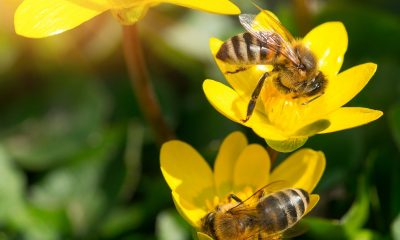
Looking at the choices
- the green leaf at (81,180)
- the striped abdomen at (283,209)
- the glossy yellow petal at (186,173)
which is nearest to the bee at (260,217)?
the striped abdomen at (283,209)

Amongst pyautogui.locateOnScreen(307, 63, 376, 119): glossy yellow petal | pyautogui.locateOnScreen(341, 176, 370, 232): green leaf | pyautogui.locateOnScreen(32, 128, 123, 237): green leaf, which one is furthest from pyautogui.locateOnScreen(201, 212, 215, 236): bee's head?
pyautogui.locateOnScreen(32, 128, 123, 237): green leaf

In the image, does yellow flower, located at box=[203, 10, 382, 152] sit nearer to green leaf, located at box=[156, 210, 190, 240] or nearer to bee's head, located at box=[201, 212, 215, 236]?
bee's head, located at box=[201, 212, 215, 236]

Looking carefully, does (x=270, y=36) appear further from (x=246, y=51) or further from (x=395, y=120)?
(x=395, y=120)

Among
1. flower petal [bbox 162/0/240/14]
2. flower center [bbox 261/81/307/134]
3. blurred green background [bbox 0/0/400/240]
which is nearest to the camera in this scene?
flower petal [bbox 162/0/240/14]

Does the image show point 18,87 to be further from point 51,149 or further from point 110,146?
point 110,146

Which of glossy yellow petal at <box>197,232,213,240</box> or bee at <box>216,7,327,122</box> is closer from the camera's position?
glossy yellow petal at <box>197,232,213,240</box>

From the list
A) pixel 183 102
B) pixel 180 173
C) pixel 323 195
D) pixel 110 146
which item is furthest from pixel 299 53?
pixel 183 102
